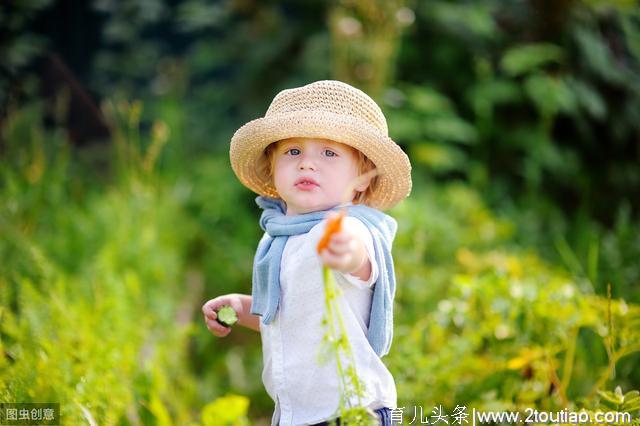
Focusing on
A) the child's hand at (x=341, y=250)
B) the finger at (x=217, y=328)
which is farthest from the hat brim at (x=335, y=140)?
the finger at (x=217, y=328)

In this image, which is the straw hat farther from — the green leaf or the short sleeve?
the green leaf

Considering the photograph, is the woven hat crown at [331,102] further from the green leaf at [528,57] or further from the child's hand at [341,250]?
the green leaf at [528,57]

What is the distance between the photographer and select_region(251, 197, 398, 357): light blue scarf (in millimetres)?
1624

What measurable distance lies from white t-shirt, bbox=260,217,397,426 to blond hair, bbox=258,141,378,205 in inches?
8.0

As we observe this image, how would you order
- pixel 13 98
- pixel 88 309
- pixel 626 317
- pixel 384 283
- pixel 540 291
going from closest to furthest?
pixel 384 283, pixel 626 317, pixel 540 291, pixel 88 309, pixel 13 98

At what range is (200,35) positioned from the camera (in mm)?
5777

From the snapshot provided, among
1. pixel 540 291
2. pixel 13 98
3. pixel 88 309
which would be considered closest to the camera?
pixel 540 291

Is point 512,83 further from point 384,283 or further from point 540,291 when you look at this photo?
point 384,283

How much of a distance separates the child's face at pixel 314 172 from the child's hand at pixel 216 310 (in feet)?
1.02

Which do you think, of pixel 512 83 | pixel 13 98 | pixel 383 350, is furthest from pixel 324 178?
pixel 512 83

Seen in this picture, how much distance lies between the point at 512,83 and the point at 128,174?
9.32 ft

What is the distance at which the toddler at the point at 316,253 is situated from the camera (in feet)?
A: 5.21

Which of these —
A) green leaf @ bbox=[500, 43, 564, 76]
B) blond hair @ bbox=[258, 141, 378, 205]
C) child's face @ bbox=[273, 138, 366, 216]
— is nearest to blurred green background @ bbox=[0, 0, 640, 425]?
green leaf @ bbox=[500, 43, 564, 76]

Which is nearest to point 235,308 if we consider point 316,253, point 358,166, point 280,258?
point 280,258
